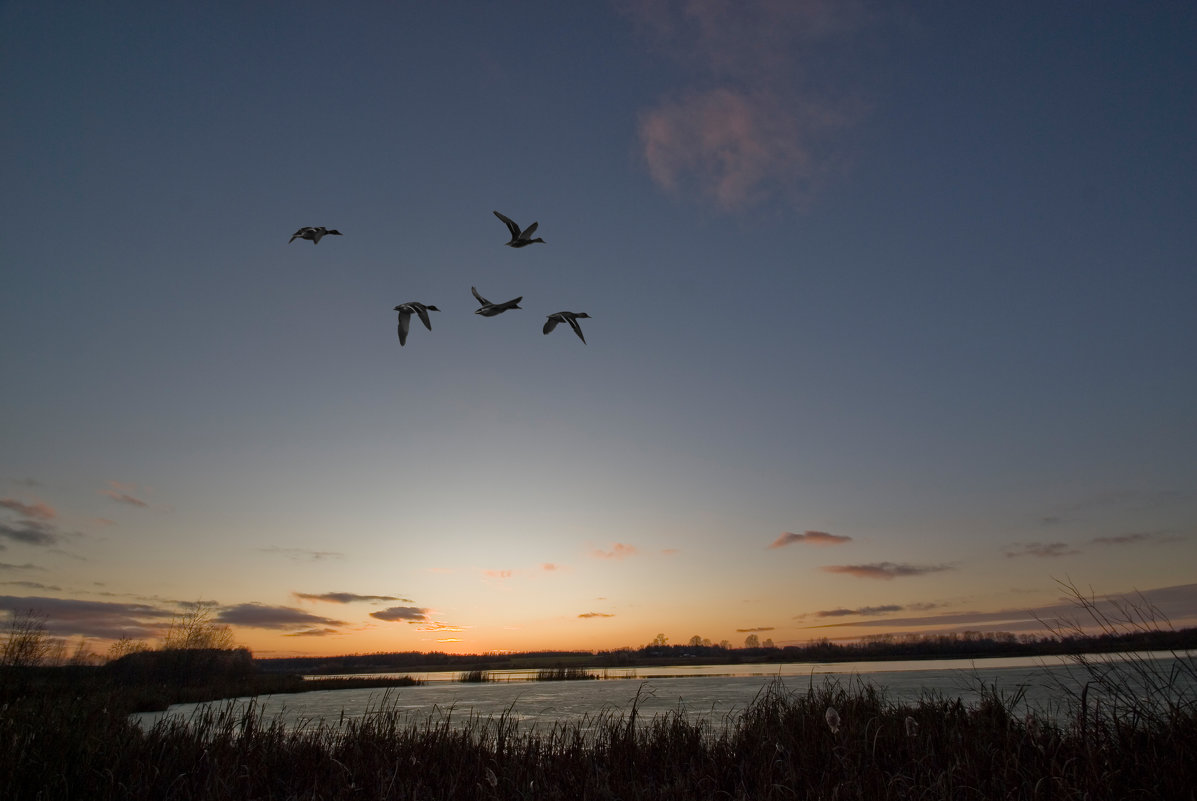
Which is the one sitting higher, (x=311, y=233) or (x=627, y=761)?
(x=311, y=233)

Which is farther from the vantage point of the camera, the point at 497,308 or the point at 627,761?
the point at 627,761

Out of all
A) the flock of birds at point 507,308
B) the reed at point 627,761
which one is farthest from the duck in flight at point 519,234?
the reed at point 627,761

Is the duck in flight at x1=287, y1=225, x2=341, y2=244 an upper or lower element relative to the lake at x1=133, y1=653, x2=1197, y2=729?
upper

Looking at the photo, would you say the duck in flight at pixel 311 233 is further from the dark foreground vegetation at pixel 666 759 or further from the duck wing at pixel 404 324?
the dark foreground vegetation at pixel 666 759

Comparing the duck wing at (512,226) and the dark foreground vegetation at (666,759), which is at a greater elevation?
the duck wing at (512,226)

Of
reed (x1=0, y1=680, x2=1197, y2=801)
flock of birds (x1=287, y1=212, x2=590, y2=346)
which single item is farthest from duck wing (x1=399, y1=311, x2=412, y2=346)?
reed (x1=0, y1=680, x2=1197, y2=801)

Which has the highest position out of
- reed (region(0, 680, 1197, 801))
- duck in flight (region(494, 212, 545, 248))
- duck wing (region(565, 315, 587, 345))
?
duck in flight (region(494, 212, 545, 248))

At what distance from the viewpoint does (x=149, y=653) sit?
60125 millimetres

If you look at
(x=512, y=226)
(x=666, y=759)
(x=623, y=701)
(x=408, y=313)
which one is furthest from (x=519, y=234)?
Answer: (x=623, y=701)

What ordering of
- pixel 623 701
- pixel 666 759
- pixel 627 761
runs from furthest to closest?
pixel 623 701
pixel 627 761
pixel 666 759

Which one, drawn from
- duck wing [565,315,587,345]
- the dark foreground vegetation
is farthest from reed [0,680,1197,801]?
duck wing [565,315,587,345]

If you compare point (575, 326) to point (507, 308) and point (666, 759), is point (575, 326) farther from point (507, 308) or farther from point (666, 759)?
point (666, 759)

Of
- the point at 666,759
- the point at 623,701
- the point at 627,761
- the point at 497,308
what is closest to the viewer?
the point at 497,308

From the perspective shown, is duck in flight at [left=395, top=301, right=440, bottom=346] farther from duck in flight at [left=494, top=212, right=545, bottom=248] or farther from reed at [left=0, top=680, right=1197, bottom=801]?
reed at [left=0, top=680, right=1197, bottom=801]
